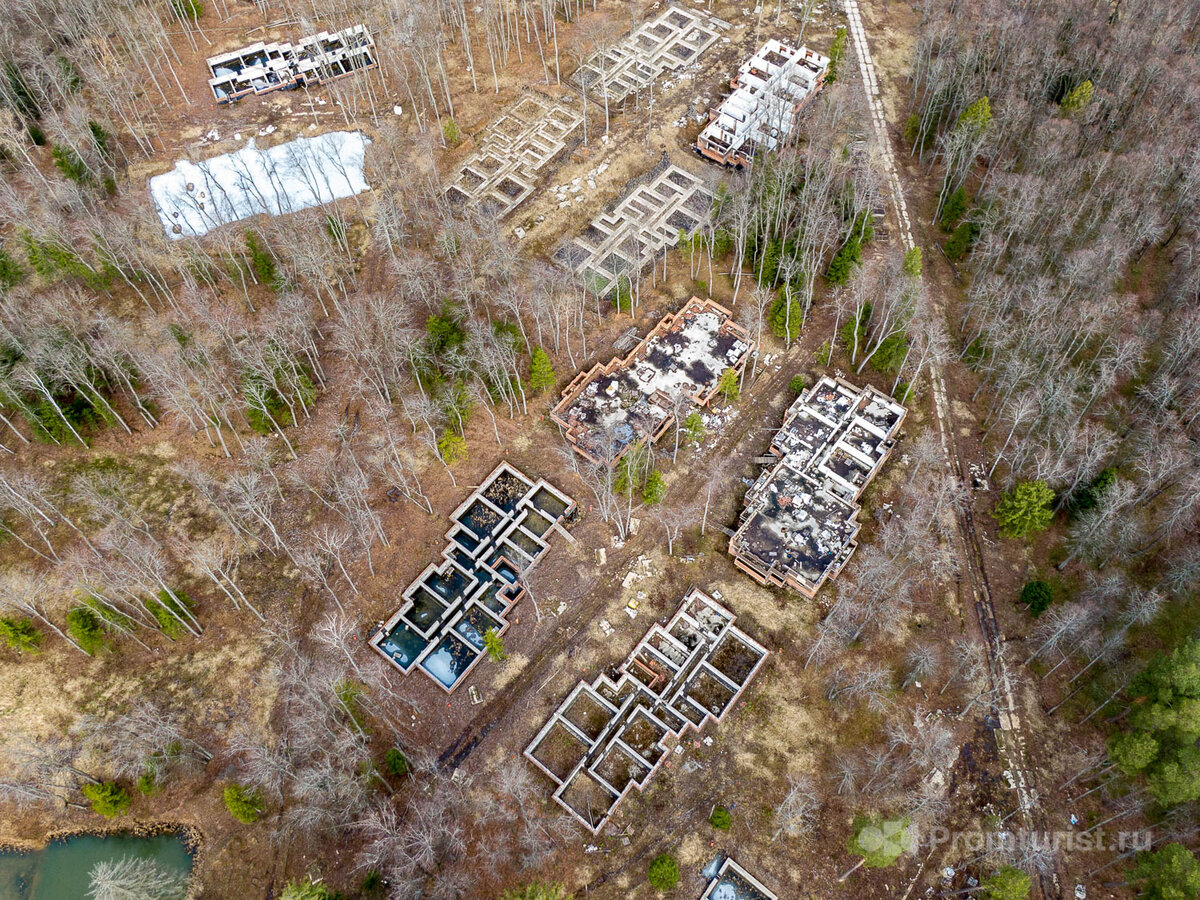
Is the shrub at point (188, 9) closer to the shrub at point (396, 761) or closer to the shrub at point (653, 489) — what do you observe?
the shrub at point (653, 489)

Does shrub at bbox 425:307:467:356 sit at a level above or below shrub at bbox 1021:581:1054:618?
above

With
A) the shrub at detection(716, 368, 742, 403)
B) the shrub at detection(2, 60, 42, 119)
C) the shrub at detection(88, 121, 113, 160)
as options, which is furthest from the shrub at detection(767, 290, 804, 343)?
the shrub at detection(2, 60, 42, 119)

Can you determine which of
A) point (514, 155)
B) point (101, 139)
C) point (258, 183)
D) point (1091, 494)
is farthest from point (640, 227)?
point (101, 139)

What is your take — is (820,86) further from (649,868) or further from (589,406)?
(649,868)

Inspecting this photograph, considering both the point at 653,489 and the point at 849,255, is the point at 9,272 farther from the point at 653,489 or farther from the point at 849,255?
the point at 849,255

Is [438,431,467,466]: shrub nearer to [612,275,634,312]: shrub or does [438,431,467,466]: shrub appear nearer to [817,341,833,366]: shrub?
[612,275,634,312]: shrub

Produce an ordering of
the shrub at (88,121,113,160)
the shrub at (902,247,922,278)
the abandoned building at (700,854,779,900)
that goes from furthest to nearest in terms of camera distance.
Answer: the shrub at (88,121,113,160) < the shrub at (902,247,922,278) < the abandoned building at (700,854,779,900)

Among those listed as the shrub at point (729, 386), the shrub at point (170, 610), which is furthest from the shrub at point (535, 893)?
the shrub at point (729, 386)

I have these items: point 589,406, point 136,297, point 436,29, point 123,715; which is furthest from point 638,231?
point 123,715
